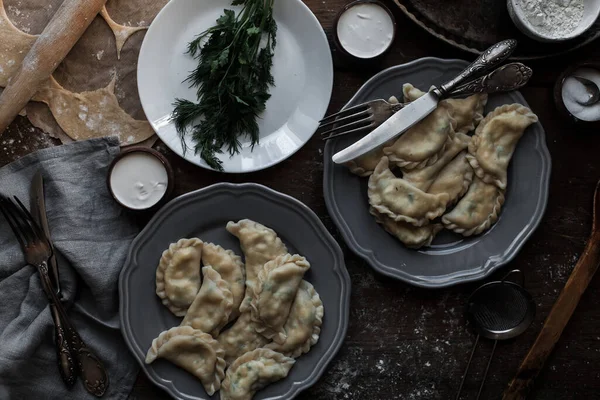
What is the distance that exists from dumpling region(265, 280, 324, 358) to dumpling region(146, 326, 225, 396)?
0.24 meters

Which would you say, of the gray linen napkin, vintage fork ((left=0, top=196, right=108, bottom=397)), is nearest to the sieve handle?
the gray linen napkin

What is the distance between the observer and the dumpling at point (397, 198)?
2.84 m

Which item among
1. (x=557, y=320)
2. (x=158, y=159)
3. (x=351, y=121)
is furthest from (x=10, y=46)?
(x=557, y=320)

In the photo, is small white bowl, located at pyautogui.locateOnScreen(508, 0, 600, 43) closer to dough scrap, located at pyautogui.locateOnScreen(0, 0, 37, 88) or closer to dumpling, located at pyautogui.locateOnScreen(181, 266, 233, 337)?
dumpling, located at pyautogui.locateOnScreen(181, 266, 233, 337)

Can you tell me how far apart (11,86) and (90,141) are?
413 millimetres

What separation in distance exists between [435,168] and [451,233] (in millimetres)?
309

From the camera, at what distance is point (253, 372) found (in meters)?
2.77

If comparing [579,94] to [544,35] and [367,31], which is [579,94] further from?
[367,31]

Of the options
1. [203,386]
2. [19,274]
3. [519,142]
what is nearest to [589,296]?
[519,142]

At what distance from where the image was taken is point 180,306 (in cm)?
288

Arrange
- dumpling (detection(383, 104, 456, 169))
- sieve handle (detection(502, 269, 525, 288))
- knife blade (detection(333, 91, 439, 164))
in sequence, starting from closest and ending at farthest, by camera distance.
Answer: knife blade (detection(333, 91, 439, 164))
dumpling (detection(383, 104, 456, 169))
sieve handle (detection(502, 269, 525, 288))

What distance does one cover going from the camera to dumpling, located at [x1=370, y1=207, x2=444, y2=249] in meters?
2.87

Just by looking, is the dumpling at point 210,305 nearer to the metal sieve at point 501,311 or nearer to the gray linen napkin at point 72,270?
the gray linen napkin at point 72,270

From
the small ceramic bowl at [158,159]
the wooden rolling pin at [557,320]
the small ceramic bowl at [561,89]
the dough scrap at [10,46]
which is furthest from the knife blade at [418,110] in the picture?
the dough scrap at [10,46]
